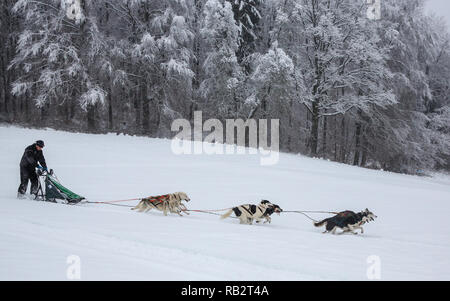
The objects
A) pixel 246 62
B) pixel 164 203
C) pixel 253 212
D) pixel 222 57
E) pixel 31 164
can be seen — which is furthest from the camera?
pixel 246 62

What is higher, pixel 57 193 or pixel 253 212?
pixel 57 193

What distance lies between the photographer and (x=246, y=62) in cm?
2564

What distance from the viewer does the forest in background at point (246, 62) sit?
2189 cm

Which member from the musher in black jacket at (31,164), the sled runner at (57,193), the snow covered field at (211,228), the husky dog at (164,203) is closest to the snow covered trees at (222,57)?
the snow covered field at (211,228)

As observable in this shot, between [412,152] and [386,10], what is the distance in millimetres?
10508

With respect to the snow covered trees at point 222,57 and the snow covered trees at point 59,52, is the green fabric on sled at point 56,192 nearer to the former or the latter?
the snow covered trees at point 59,52

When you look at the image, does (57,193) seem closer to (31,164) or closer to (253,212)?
(31,164)

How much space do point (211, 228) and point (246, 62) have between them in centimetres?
2013

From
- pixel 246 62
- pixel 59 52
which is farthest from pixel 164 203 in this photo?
pixel 246 62

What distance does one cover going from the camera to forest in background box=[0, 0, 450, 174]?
21.9 m

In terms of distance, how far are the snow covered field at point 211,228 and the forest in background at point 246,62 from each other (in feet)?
24.7

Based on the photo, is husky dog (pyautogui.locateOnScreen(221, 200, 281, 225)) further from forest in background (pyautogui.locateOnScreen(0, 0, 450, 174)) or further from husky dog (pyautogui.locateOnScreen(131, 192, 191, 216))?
forest in background (pyautogui.locateOnScreen(0, 0, 450, 174))
